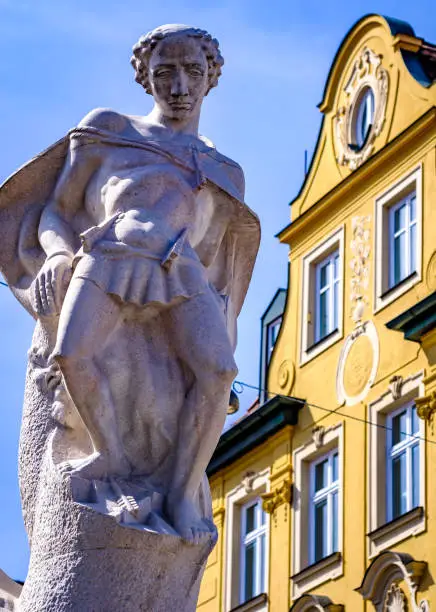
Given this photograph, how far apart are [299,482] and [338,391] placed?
1.54 meters

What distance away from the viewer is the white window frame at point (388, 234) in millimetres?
26578

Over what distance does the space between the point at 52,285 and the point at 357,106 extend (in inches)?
915

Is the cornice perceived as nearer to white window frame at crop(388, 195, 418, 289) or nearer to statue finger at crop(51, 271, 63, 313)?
white window frame at crop(388, 195, 418, 289)

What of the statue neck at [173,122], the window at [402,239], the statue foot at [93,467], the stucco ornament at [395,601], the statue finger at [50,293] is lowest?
the statue foot at [93,467]

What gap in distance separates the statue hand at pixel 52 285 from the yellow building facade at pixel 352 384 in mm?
17675

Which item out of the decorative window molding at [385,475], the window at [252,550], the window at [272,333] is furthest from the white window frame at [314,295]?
the window at [252,550]

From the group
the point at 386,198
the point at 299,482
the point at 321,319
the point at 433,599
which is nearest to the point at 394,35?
the point at 386,198

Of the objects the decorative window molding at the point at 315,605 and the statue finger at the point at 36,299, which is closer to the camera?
the statue finger at the point at 36,299

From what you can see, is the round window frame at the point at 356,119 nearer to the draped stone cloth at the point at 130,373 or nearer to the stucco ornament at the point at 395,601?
the stucco ornament at the point at 395,601

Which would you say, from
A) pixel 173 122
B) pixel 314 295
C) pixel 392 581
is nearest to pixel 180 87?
pixel 173 122

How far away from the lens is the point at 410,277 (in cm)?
2642

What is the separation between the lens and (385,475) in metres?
25.9

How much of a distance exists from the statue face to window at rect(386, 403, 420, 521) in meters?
18.0

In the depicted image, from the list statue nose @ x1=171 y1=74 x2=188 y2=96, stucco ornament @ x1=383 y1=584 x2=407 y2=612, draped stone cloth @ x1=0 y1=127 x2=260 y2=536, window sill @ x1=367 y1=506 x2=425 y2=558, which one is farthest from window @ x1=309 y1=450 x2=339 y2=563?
draped stone cloth @ x1=0 y1=127 x2=260 y2=536
